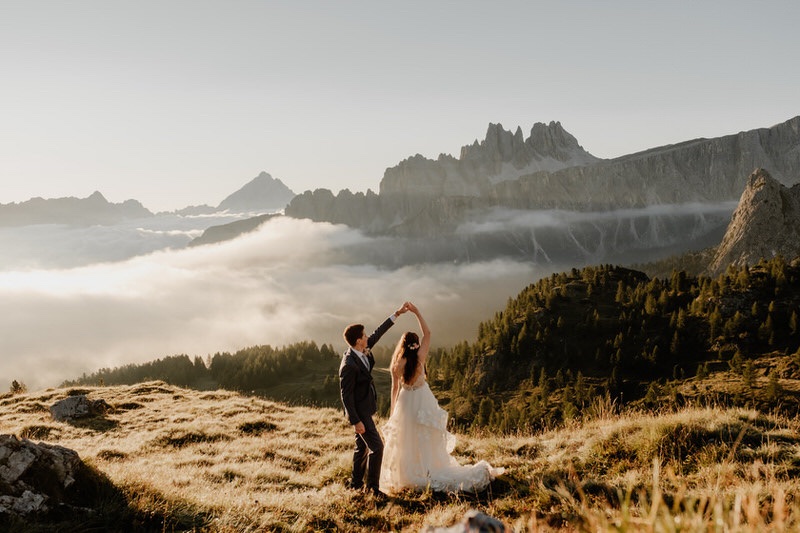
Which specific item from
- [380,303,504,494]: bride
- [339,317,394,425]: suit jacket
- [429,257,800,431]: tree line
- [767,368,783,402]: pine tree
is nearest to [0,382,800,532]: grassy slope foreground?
[380,303,504,494]: bride

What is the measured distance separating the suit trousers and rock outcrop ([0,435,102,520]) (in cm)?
548

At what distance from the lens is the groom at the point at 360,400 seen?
408 inches

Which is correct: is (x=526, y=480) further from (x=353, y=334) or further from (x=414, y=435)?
(x=353, y=334)

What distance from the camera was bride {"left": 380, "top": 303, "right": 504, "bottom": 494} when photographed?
419 inches

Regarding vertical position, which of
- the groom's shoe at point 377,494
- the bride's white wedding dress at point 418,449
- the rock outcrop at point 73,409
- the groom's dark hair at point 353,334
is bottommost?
the rock outcrop at point 73,409

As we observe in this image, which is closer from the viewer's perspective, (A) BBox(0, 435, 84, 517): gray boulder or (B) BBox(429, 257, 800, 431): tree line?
(A) BBox(0, 435, 84, 517): gray boulder

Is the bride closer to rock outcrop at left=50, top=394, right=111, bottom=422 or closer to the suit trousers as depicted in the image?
the suit trousers

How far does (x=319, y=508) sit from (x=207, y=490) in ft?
10.0

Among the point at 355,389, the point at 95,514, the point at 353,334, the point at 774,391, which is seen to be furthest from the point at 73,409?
the point at 774,391

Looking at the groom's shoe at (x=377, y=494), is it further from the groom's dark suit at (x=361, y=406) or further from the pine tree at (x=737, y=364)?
the pine tree at (x=737, y=364)

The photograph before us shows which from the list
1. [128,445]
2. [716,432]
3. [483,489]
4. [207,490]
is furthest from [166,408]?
[716,432]

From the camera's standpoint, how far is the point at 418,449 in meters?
11.0

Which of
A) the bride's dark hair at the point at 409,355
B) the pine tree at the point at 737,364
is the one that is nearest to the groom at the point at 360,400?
the bride's dark hair at the point at 409,355

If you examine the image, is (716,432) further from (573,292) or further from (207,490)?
(573,292)
